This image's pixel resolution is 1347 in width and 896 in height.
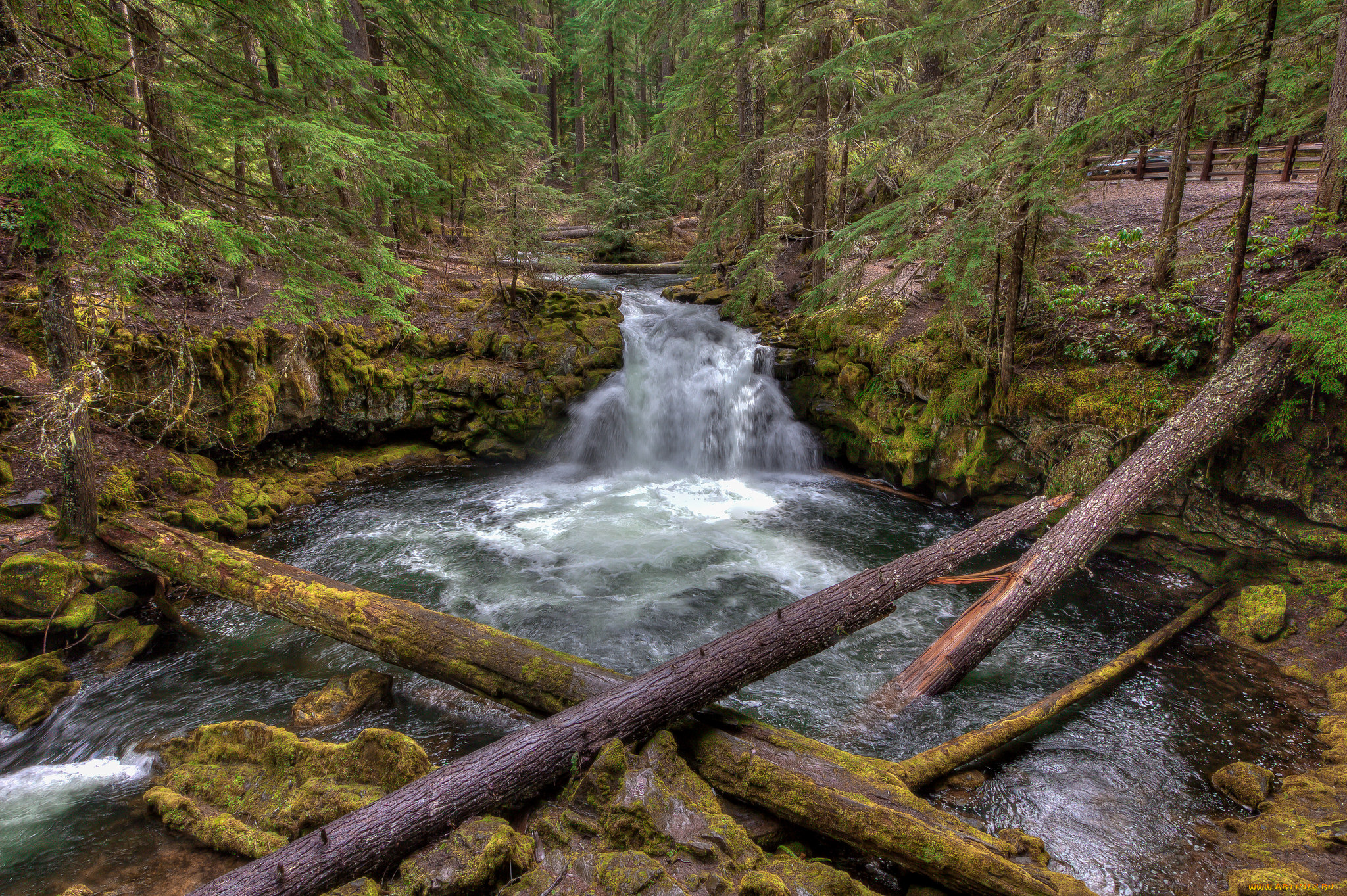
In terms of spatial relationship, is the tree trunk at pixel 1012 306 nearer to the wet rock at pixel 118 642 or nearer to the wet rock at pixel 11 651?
the wet rock at pixel 118 642

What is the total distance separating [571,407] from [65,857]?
32.6 feet

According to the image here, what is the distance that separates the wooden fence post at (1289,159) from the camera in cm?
1031

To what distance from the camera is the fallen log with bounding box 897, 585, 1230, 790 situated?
13.1 ft

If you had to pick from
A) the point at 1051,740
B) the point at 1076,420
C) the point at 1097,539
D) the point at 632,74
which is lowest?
the point at 1051,740

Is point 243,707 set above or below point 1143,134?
below

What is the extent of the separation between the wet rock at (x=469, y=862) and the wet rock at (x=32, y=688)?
439cm

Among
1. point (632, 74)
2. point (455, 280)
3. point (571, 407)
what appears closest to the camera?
point (571, 407)

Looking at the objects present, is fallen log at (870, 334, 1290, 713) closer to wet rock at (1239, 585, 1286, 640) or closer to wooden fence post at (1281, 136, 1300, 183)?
wet rock at (1239, 585, 1286, 640)

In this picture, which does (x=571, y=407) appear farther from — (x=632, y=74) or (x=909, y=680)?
(x=632, y=74)

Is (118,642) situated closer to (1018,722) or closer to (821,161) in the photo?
(1018,722)

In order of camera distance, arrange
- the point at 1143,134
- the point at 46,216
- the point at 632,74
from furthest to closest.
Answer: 1. the point at 632,74
2. the point at 1143,134
3. the point at 46,216

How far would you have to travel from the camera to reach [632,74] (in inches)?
1115

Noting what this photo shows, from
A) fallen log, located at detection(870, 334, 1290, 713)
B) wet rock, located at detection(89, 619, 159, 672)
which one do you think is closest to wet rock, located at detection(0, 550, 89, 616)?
wet rock, located at detection(89, 619, 159, 672)

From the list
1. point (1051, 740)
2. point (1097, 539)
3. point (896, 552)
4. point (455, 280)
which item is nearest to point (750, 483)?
point (896, 552)
